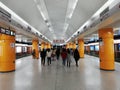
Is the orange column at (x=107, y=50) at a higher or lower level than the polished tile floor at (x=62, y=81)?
higher

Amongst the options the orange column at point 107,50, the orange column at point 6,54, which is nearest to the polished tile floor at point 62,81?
the orange column at point 6,54

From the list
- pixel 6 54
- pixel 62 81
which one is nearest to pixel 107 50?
pixel 62 81

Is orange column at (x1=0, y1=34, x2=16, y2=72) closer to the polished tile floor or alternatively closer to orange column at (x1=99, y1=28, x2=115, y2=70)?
the polished tile floor

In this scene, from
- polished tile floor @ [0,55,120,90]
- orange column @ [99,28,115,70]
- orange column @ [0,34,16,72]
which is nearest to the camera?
polished tile floor @ [0,55,120,90]

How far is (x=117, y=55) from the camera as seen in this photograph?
19.8 m

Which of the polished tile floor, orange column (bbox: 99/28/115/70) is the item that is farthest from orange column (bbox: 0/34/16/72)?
orange column (bbox: 99/28/115/70)

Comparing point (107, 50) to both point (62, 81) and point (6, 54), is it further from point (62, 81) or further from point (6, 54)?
point (6, 54)

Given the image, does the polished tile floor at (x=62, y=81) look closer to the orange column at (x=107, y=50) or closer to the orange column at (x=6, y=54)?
the orange column at (x=6, y=54)

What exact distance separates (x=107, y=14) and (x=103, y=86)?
153 inches

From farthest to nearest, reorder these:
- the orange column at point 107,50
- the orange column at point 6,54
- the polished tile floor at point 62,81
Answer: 1. the orange column at point 107,50
2. the orange column at point 6,54
3. the polished tile floor at point 62,81

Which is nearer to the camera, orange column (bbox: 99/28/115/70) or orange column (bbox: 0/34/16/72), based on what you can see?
A: orange column (bbox: 0/34/16/72)

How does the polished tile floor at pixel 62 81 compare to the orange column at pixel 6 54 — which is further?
the orange column at pixel 6 54

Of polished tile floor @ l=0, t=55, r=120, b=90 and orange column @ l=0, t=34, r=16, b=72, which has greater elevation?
orange column @ l=0, t=34, r=16, b=72

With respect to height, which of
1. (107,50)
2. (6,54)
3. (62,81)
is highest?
(107,50)
